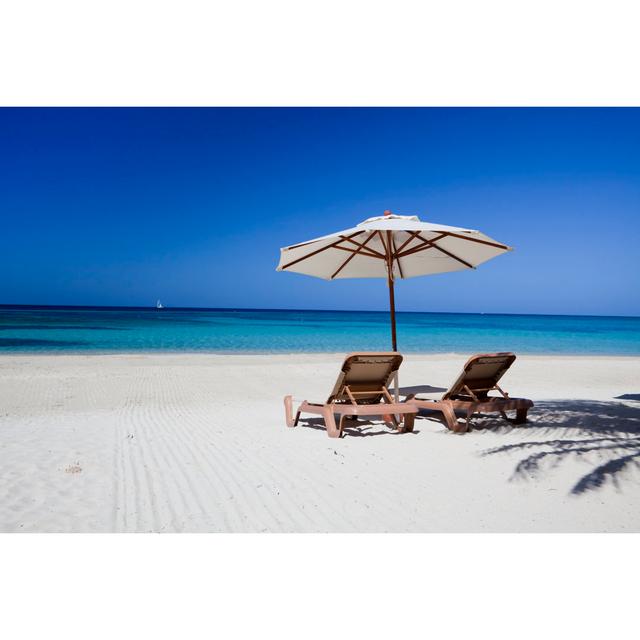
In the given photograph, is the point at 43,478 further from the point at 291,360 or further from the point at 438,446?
the point at 291,360

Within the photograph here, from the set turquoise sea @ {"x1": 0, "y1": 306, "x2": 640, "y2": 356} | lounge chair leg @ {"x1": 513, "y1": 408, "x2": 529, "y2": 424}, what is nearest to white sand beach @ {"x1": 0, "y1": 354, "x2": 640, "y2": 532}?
lounge chair leg @ {"x1": 513, "y1": 408, "x2": 529, "y2": 424}

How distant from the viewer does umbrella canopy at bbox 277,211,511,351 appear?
613cm

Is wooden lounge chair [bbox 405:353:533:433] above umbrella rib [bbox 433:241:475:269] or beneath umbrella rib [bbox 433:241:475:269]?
beneath

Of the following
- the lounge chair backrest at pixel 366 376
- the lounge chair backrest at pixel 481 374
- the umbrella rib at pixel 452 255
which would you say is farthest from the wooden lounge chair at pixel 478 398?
the umbrella rib at pixel 452 255

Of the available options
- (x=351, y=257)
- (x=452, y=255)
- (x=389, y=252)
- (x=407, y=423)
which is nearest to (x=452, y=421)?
(x=407, y=423)

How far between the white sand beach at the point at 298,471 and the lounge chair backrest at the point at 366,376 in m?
0.41

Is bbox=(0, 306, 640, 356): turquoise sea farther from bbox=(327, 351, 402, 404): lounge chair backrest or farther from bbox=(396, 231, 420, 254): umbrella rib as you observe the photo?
bbox=(327, 351, 402, 404): lounge chair backrest

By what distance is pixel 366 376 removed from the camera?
18.3 feet

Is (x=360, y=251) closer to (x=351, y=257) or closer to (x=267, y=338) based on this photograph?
(x=351, y=257)

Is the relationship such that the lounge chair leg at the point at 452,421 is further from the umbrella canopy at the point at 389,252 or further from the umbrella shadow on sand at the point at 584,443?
the umbrella canopy at the point at 389,252

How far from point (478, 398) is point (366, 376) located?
1412 mm

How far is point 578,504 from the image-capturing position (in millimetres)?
3336

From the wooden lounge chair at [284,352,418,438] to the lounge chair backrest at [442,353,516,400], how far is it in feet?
2.16
